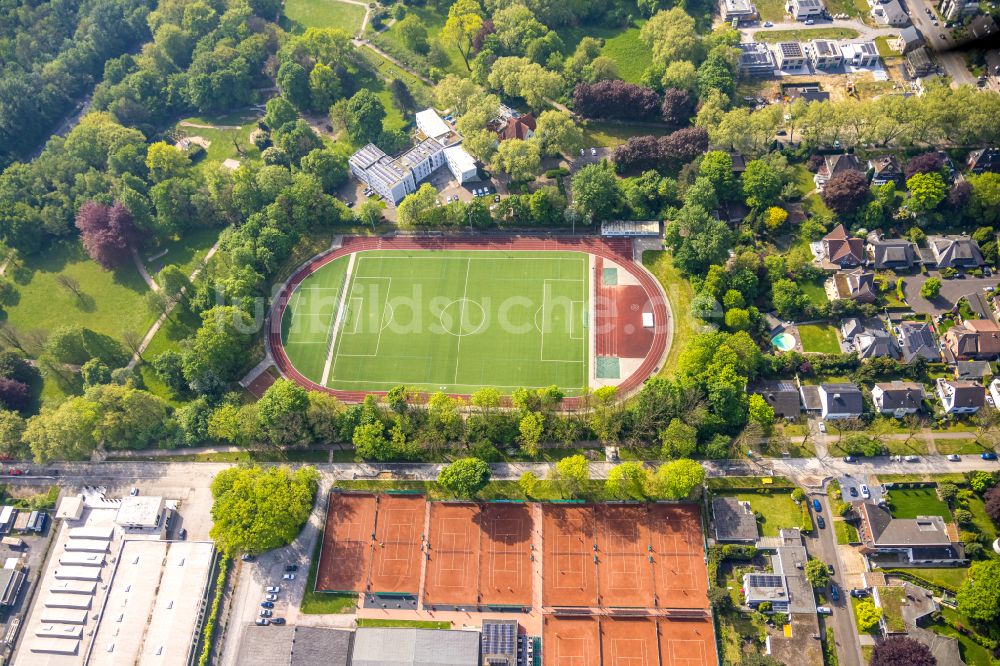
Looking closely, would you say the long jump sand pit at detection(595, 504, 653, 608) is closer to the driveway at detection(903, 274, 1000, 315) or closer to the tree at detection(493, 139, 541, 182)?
the driveway at detection(903, 274, 1000, 315)

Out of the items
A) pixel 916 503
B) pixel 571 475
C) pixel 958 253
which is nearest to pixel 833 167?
pixel 958 253

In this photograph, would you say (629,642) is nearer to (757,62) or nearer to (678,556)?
(678,556)

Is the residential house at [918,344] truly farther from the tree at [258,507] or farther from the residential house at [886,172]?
the tree at [258,507]

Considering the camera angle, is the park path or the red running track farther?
the park path

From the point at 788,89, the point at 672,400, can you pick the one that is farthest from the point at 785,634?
the point at 788,89

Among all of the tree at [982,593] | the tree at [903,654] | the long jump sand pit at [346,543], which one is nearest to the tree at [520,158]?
the long jump sand pit at [346,543]

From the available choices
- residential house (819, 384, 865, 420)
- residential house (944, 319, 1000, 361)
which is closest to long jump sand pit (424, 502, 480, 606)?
residential house (819, 384, 865, 420)
